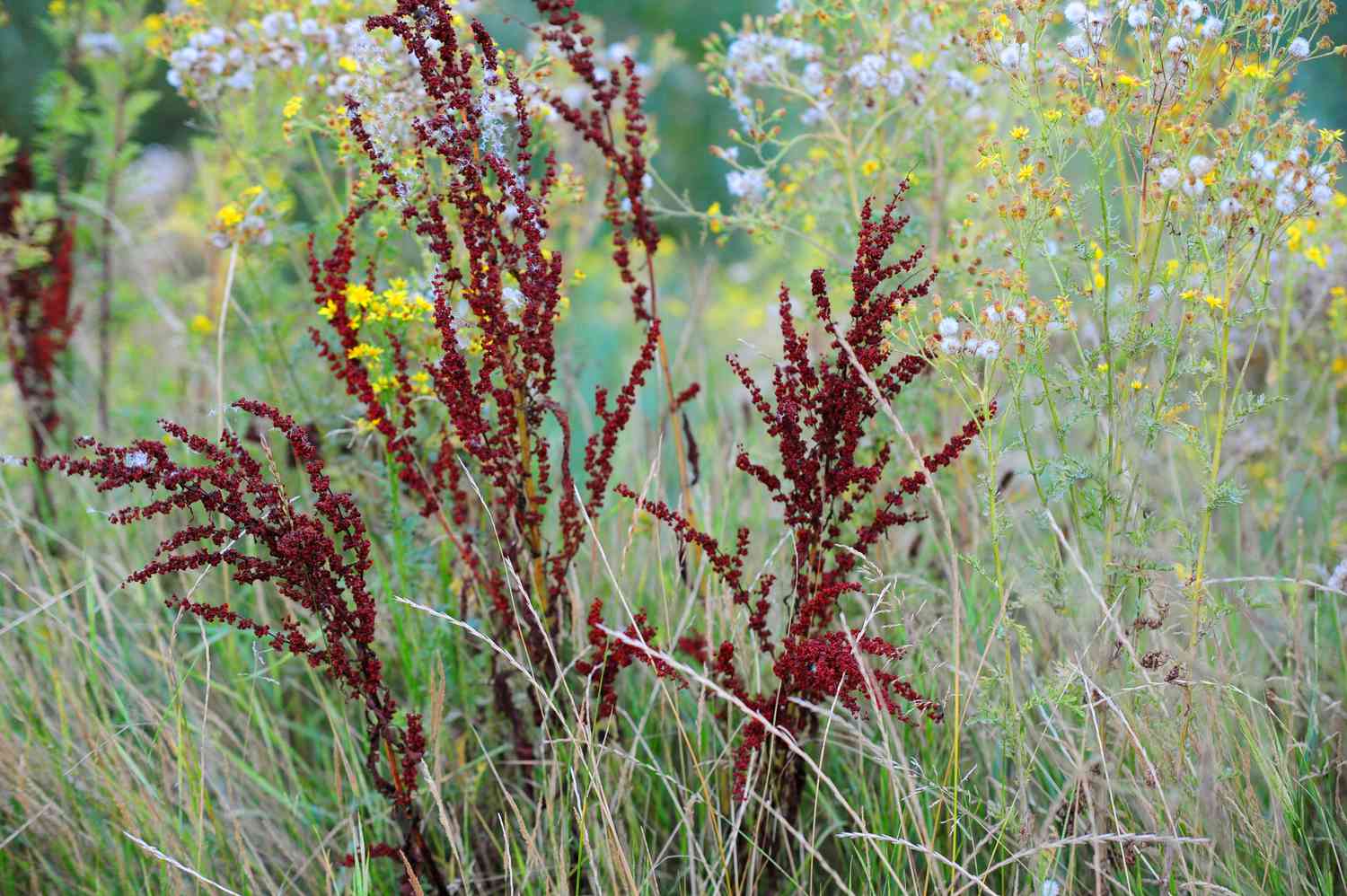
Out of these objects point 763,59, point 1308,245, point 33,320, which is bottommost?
point 33,320

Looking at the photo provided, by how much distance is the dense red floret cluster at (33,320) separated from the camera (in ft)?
11.8

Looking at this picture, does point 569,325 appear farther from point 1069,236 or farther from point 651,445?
point 1069,236

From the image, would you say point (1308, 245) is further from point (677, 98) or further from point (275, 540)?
point (677, 98)

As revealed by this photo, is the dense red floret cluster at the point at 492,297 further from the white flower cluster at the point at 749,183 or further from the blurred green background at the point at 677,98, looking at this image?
the blurred green background at the point at 677,98

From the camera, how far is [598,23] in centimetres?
354

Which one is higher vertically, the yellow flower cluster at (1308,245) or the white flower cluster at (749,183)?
the white flower cluster at (749,183)

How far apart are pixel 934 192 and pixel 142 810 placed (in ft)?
8.79

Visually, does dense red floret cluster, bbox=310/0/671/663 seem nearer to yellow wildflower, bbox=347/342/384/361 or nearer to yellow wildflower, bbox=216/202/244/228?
yellow wildflower, bbox=347/342/384/361

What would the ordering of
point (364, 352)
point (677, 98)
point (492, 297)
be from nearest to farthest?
point (492, 297) → point (364, 352) → point (677, 98)

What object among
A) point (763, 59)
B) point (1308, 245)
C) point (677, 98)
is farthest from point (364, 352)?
point (677, 98)

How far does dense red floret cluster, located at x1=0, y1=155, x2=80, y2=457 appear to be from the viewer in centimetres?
358

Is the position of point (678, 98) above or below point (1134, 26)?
below

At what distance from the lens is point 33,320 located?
381cm

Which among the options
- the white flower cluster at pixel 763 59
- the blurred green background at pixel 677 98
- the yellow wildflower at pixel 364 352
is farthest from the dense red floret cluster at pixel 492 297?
the blurred green background at pixel 677 98
